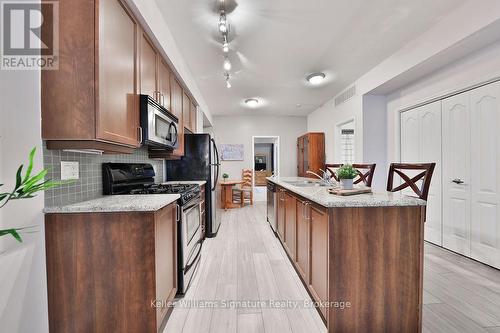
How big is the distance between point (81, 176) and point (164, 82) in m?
1.32

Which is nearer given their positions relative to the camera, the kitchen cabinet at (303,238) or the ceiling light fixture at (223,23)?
the kitchen cabinet at (303,238)

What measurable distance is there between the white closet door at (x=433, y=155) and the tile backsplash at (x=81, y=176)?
13.2 ft

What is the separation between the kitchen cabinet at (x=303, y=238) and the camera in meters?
1.88

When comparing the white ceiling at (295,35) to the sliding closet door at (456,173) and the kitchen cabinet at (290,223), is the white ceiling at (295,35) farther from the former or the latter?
the kitchen cabinet at (290,223)

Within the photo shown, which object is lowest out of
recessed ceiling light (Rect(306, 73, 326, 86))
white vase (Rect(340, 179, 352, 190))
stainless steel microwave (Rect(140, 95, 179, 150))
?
white vase (Rect(340, 179, 352, 190))

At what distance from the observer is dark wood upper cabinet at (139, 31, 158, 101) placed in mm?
1871

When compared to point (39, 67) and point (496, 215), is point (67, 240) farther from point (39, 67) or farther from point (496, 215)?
point (496, 215)

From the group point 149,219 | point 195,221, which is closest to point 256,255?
point 195,221

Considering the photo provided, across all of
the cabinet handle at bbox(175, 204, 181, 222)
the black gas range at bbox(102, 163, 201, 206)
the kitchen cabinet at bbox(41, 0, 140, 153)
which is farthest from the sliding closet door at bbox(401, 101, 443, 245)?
the kitchen cabinet at bbox(41, 0, 140, 153)

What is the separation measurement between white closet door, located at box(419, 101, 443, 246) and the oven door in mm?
3296

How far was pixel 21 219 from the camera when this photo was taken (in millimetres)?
1167

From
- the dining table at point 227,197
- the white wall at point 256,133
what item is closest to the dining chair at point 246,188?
the white wall at point 256,133

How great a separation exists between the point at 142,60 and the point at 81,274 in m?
1.61
